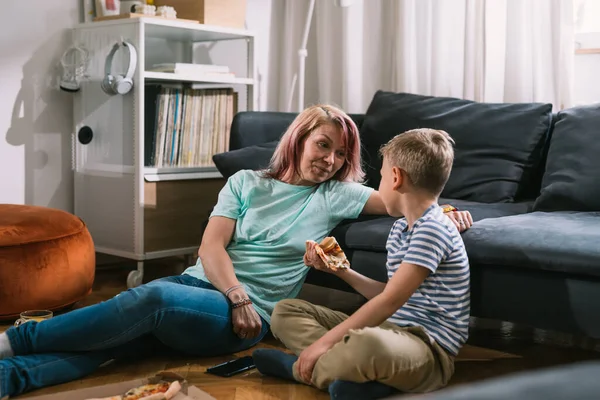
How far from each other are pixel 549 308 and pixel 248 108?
73.4 inches

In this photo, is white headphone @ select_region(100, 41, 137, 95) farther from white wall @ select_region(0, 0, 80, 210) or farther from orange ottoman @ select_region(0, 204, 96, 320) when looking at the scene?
orange ottoman @ select_region(0, 204, 96, 320)

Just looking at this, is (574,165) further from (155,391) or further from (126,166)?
(126,166)

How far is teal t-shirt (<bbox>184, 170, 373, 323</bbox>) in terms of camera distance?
2.19m

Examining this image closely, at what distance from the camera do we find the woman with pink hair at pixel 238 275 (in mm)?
1920

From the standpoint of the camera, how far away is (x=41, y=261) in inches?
102

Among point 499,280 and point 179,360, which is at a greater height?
point 499,280

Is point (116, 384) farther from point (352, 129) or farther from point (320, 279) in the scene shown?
point (352, 129)

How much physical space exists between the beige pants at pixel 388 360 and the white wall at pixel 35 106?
6.00 ft

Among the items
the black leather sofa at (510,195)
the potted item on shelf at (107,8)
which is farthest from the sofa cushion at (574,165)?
the potted item on shelf at (107,8)

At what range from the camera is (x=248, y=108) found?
3.45 metres

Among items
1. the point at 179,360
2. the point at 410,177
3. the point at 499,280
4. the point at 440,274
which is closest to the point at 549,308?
the point at 499,280

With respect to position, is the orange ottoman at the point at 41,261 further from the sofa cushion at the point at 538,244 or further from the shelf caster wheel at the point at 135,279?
the sofa cushion at the point at 538,244

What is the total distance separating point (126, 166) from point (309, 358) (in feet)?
5.16

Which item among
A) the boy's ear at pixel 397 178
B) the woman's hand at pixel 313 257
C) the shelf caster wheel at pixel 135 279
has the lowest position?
the shelf caster wheel at pixel 135 279
